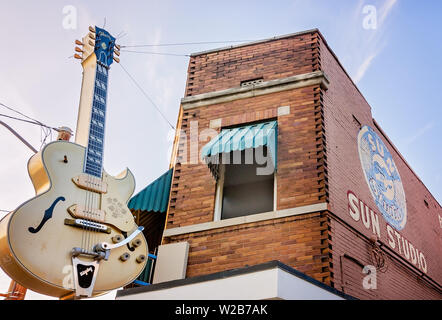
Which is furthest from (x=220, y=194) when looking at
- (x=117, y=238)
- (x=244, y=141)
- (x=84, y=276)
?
(x=84, y=276)

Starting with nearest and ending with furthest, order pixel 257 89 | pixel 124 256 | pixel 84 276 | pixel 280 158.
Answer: pixel 84 276, pixel 124 256, pixel 280 158, pixel 257 89

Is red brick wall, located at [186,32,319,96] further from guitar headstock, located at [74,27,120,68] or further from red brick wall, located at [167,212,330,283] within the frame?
red brick wall, located at [167,212,330,283]

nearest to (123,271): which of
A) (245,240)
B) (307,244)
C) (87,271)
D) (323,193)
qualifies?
(87,271)

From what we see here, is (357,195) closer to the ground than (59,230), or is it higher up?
higher up

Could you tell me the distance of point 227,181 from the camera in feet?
34.1

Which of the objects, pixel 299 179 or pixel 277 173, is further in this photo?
pixel 277 173

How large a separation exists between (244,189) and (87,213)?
11.9ft

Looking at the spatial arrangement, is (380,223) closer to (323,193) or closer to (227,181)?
(323,193)

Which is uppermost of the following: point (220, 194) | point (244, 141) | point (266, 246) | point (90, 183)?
point (244, 141)

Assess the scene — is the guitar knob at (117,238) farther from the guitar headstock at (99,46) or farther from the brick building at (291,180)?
the guitar headstock at (99,46)

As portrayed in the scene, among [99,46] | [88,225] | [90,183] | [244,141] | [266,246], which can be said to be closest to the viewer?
[88,225]

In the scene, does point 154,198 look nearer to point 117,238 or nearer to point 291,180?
point 291,180

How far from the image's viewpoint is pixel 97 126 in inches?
336

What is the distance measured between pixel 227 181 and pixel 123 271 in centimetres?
345
